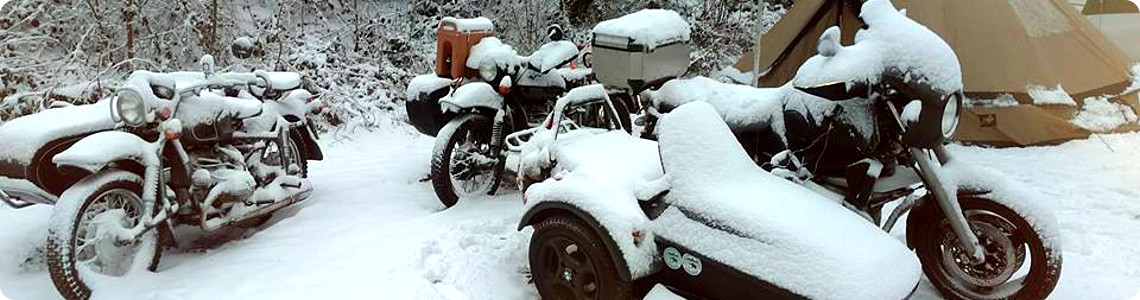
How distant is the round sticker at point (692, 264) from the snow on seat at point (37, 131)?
275 centimetres

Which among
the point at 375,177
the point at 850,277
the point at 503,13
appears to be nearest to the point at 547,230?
the point at 850,277

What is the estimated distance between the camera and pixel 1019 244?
304 cm

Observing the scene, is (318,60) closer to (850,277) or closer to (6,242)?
(6,242)

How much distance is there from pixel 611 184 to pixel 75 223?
2166 millimetres

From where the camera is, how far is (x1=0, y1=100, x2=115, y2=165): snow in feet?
10.7

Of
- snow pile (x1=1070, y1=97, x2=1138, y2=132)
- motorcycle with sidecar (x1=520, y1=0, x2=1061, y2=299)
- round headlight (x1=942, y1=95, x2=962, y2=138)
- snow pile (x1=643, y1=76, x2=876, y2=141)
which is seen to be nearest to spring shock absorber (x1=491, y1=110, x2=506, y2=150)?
snow pile (x1=643, y1=76, x2=876, y2=141)

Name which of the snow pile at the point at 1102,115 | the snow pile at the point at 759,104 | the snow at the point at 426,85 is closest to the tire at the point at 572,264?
the snow pile at the point at 759,104

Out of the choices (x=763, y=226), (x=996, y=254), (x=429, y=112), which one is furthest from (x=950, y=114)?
(x=429, y=112)

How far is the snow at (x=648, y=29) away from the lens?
165 inches

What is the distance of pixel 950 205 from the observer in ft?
9.72

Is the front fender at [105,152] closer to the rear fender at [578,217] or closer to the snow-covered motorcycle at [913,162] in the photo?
the rear fender at [578,217]

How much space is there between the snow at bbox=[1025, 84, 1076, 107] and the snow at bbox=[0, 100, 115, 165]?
19.9 feet

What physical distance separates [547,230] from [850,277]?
1192mm

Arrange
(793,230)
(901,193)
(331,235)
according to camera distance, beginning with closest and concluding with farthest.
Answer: (793,230) → (901,193) → (331,235)
